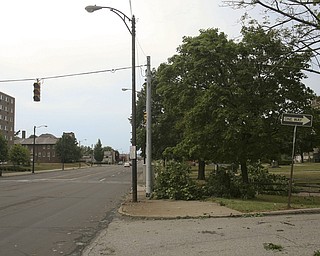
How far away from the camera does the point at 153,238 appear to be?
31.4 feet

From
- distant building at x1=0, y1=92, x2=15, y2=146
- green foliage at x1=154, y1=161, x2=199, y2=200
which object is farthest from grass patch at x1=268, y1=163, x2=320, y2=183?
distant building at x1=0, y1=92, x2=15, y2=146

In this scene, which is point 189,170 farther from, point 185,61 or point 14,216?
point 14,216

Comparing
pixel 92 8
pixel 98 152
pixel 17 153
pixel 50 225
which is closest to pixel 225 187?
pixel 50 225

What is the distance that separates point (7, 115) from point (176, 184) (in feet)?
336

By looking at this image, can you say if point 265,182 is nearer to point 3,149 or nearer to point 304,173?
point 304,173

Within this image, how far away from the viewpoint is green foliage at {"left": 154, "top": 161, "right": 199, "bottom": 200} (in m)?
18.5

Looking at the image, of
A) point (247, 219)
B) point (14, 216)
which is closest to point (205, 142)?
point (247, 219)

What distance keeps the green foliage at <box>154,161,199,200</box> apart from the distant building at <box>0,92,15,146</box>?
95.0 m

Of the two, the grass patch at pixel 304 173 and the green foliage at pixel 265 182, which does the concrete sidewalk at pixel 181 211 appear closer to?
the green foliage at pixel 265 182

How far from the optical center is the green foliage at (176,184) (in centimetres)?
1847

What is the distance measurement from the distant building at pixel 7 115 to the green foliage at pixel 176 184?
9496 centimetres

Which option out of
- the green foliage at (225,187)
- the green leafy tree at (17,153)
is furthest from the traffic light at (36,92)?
the green leafy tree at (17,153)

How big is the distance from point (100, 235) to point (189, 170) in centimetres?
977

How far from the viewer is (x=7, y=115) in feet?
368
